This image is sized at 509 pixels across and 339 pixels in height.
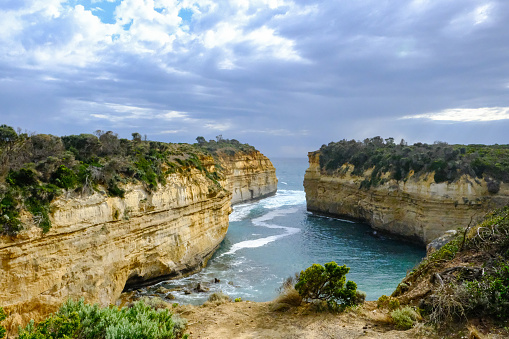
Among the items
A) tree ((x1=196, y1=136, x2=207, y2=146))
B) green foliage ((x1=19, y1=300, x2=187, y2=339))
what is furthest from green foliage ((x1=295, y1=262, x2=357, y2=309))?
tree ((x1=196, y1=136, x2=207, y2=146))

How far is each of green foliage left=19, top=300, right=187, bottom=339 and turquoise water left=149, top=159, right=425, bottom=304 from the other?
28.1ft

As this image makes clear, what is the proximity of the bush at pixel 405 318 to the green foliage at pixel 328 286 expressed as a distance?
5.70 ft

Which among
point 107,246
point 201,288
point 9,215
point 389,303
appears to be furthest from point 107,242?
point 389,303

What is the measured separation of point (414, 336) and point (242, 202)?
169 feet

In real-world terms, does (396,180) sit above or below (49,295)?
above

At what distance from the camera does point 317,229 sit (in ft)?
118

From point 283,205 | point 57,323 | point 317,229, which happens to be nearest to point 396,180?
point 317,229

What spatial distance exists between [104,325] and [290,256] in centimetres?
1923

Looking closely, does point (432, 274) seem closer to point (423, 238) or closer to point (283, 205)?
point (423, 238)

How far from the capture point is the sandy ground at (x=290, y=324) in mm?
8125

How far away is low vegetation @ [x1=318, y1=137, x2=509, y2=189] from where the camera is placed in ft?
90.9

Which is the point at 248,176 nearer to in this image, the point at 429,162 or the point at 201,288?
the point at 429,162

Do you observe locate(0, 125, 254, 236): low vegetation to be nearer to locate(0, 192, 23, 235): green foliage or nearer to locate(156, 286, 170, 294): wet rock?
locate(0, 192, 23, 235): green foliage

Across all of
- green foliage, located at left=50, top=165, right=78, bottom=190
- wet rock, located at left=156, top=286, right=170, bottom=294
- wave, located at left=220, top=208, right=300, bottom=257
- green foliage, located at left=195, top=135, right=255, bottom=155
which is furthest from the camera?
green foliage, located at left=195, top=135, right=255, bottom=155
